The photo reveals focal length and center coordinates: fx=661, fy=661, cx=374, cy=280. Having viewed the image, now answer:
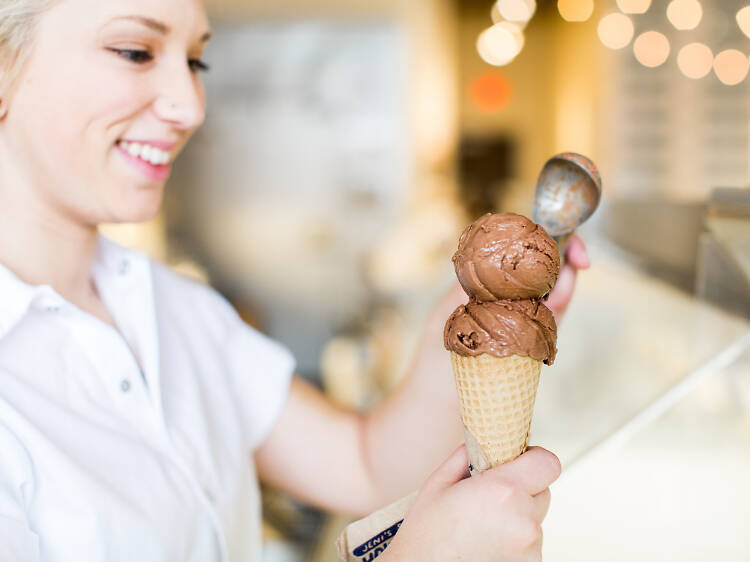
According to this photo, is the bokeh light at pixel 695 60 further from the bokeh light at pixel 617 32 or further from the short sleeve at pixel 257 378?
the short sleeve at pixel 257 378

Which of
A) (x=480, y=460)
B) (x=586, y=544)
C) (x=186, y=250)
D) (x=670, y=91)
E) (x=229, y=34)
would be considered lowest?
(x=186, y=250)

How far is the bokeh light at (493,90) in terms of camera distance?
9000 mm

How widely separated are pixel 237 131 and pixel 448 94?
352 centimetres

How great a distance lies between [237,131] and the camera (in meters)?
5.01

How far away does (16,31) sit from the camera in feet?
2.68

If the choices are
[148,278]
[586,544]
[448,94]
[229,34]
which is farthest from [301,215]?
[586,544]

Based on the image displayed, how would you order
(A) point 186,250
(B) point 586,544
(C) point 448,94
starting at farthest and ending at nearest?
(C) point 448,94 → (A) point 186,250 → (B) point 586,544

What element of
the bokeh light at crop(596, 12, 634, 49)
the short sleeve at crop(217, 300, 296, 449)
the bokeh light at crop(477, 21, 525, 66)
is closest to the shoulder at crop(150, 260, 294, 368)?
the short sleeve at crop(217, 300, 296, 449)

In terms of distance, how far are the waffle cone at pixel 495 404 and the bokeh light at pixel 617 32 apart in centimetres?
487

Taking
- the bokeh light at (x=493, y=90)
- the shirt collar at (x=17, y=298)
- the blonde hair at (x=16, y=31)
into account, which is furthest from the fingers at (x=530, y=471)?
the bokeh light at (x=493, y=90)

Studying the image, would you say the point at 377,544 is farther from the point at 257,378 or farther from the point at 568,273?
the point at 257,378

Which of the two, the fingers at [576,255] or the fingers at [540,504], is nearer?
the fingers at [540,504]

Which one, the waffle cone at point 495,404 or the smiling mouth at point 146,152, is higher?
the smiling mouth at point 146,152

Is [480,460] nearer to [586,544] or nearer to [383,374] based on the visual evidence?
[586,544]
